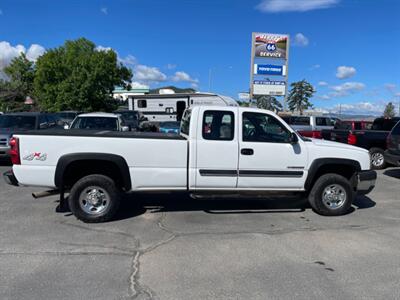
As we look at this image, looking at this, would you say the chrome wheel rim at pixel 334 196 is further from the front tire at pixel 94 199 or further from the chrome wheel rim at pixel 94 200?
the chrome wheel rim at pixel 94 200

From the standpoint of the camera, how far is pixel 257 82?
26.6 meters

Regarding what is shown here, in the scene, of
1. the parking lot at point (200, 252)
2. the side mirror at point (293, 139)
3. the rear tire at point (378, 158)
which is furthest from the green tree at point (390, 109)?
the side mirror at point (293, 139)

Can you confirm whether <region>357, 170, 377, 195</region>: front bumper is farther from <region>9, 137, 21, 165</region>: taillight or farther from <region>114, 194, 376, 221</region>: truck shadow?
<region>9, 137, 21, 165</region>: taillight

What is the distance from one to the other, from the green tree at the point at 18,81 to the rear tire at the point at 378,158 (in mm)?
49709

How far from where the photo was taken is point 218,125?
6.37m

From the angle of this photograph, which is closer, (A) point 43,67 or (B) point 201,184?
(B) point 201,184

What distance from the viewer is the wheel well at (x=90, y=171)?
609 centimetres

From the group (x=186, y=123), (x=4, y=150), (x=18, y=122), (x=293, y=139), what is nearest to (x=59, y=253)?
(x=186, y=123)

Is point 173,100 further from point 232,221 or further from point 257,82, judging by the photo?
point 232,221

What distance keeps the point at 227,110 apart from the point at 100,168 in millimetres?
2310

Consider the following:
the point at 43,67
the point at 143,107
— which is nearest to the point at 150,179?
the point at 143,107

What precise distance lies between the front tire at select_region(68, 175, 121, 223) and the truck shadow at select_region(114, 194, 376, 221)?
1.29ft

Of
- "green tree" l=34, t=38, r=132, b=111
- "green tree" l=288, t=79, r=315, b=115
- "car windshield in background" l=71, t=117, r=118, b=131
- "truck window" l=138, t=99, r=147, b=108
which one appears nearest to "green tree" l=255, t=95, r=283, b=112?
"green tree" l=288, t=79, r=315, b=115

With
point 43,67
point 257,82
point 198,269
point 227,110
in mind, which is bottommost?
point 198,269
